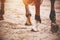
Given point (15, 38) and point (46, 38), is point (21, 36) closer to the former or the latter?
point (15, 38)

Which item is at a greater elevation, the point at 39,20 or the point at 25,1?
the point at 25,1

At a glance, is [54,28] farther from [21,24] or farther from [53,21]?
[21,24]

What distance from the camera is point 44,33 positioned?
7.39 feet

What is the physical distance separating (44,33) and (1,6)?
0.39 metres

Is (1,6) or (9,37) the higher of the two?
(1,6)

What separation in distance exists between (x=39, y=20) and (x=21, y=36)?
192 mm

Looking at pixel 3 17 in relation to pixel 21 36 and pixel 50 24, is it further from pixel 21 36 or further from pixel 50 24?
pixel 50 24

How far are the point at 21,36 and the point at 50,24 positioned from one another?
0.25m

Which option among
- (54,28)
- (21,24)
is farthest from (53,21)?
(21,24)

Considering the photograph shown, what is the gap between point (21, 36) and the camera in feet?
7.31

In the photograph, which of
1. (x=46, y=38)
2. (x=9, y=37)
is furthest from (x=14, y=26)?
(x=46, y=38)

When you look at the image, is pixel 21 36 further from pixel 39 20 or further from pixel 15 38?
pixel 39 20

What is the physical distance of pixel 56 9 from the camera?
229 centimetres

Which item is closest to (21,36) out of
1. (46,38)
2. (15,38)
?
Result: (15,38)
